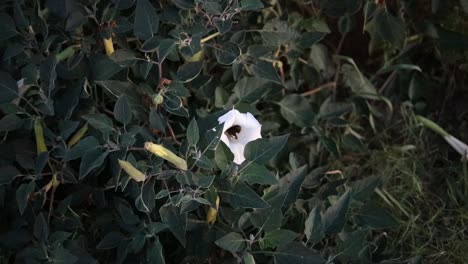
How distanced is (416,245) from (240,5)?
766mm

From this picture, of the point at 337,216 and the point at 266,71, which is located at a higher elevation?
the point at 266,71

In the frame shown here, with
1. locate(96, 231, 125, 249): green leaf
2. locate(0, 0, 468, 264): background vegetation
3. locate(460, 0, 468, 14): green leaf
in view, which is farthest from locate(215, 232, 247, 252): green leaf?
locate(460, 0, 468, 14): green leaf

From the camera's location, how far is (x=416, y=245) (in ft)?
5.95

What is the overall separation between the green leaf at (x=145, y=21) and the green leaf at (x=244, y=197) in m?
0.35

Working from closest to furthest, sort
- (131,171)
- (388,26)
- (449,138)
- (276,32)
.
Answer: (131,171) < (276,32) < (388,26) < (449,138)

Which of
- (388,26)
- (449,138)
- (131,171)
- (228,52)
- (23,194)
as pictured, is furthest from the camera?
(449,138)

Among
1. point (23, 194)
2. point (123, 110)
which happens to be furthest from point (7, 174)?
point (123, 110)

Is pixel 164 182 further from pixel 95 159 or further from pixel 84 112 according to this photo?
pixel 84 112

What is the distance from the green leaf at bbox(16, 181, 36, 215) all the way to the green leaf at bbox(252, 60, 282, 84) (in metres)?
0.54

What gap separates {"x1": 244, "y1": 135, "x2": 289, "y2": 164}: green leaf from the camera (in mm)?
1424

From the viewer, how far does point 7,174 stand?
148 centimetres

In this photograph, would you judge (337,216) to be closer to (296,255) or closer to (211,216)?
(296,255)

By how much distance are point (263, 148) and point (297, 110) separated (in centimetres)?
46

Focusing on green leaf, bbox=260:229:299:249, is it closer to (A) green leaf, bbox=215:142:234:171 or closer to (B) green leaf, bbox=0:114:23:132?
(A) green leaf, bbox=215:142:234:171
